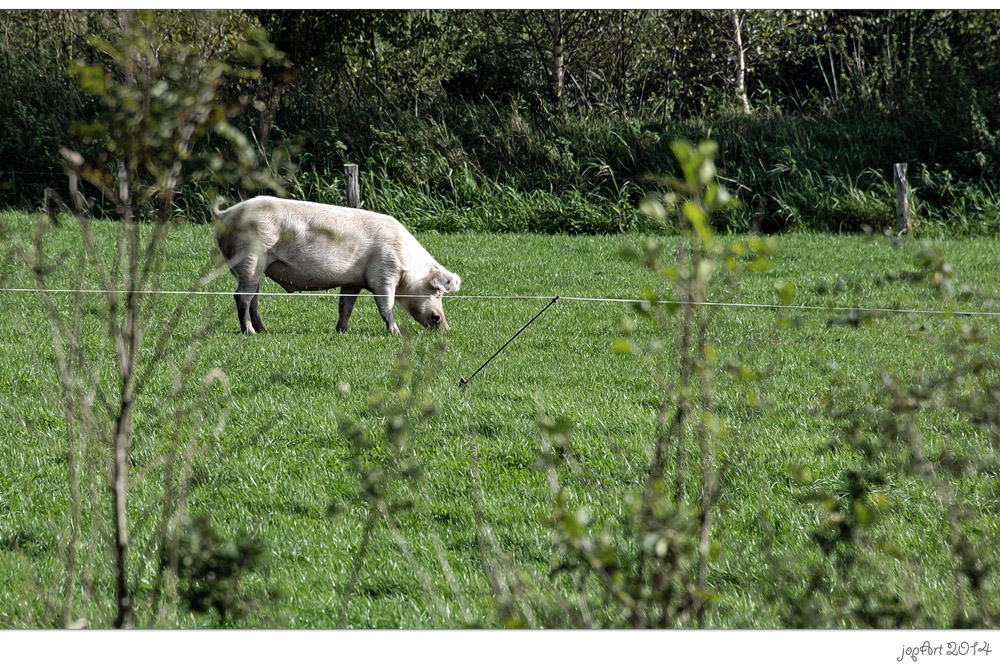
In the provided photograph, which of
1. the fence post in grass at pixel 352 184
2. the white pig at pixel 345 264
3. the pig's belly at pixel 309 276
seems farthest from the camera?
the fence post in grass at pixel 352 184

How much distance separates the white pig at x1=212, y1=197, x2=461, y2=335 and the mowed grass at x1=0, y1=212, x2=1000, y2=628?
8.7 inches

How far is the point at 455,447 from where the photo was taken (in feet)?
18.9

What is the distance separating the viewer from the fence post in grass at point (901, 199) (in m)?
14.4

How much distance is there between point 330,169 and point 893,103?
9311 millimetres

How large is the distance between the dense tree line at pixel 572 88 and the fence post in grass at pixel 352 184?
124 cm

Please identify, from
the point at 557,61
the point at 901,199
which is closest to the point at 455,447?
the point at 901,199

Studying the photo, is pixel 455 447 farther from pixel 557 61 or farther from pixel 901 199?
pixel 557 61

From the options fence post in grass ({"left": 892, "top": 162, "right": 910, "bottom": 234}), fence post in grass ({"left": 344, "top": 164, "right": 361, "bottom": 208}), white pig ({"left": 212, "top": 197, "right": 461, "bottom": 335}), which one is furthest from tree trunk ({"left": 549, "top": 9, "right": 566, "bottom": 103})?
white pig ({"left": 212, "top": 197, "right": 461, "bottom": 335})

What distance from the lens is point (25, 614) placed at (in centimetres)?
354

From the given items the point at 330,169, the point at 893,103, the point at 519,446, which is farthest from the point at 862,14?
the point at 519,446

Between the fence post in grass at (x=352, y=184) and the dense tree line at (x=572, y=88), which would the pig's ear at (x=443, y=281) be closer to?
the fence post in grass at (x=352, y=184)

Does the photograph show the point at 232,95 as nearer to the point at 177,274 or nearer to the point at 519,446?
the point at 177,274

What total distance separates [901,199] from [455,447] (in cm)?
1090

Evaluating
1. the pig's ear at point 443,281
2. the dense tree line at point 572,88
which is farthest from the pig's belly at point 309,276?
the dense tree line at point 572,88
